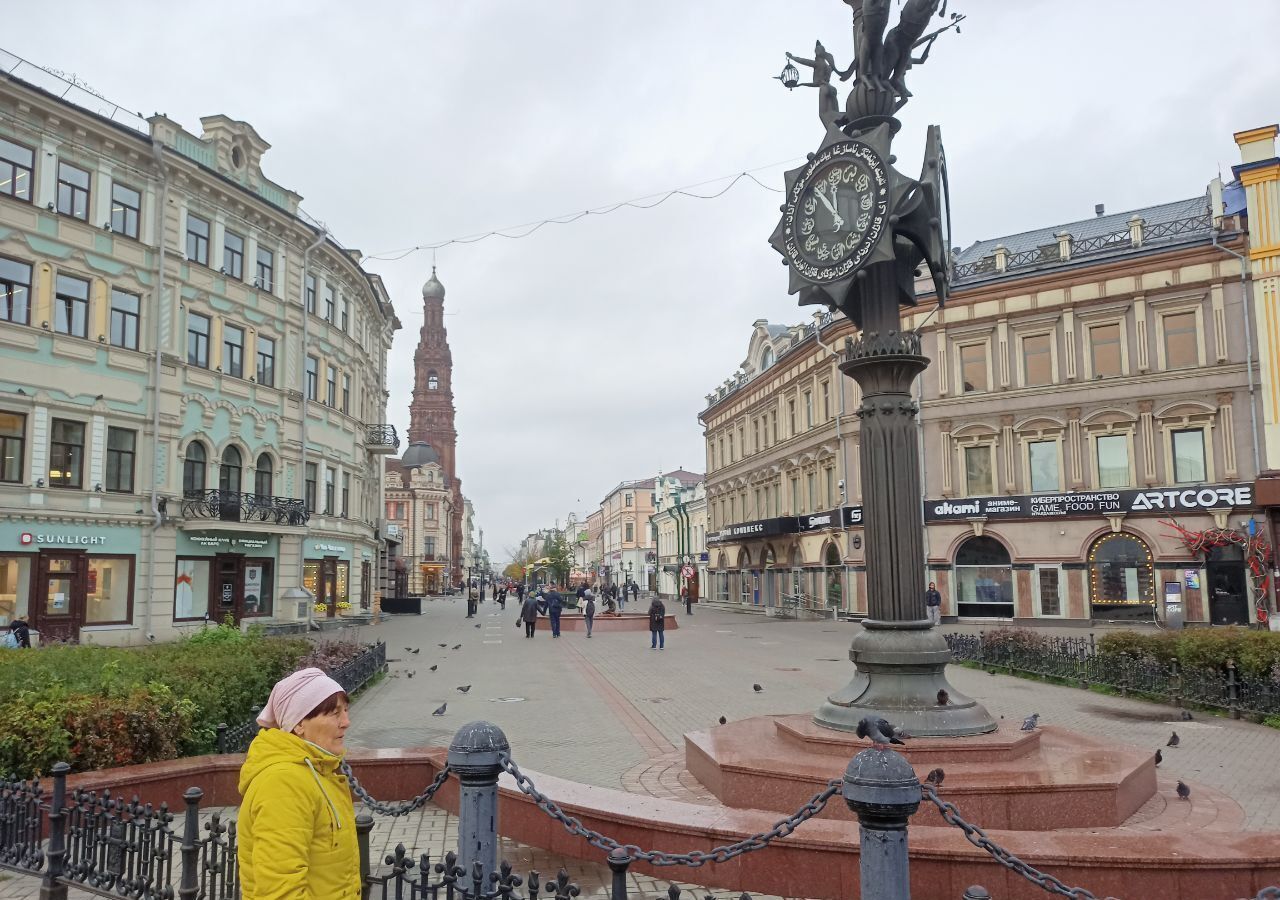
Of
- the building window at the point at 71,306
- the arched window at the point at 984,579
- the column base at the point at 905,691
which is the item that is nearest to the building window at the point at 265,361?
the building window at the point at 71,306

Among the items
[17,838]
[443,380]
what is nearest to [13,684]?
[17,838]

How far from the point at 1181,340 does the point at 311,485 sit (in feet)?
103

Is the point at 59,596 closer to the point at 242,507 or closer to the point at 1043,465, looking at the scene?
the point at 242,507

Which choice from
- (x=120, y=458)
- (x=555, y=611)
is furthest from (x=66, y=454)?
(x=555, y=611)

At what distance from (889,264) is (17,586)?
23525 millimetres

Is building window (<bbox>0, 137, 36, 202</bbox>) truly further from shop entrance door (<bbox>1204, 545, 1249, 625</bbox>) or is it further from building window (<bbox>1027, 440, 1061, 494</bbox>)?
shop entrance door (<bbox>1204, 545, 1249, 625</bbox>)

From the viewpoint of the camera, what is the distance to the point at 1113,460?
106ft

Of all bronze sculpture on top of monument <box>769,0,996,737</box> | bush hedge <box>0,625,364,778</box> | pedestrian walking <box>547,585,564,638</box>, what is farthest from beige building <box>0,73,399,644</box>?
bronze sculpture on top of monument <box>769,0,996,737</box>

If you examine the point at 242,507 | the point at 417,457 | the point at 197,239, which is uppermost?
the point at 417,457

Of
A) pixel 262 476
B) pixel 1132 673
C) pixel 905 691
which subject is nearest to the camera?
pixel 905 691

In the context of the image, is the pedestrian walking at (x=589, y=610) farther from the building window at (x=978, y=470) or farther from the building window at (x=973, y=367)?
the building window at (x=973, y=367)

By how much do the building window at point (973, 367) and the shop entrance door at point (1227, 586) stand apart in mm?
9699

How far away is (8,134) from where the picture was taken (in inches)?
912

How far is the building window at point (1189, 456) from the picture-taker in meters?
30.6
